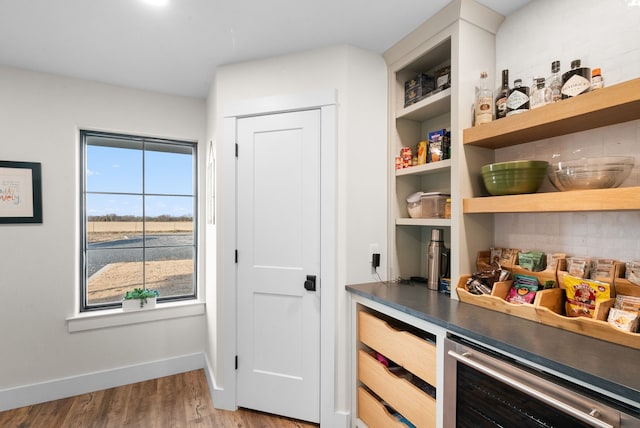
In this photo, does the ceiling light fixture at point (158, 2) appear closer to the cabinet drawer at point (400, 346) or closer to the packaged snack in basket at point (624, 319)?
the cabinet drawer at point (400, 346)

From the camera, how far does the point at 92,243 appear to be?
8.74 feet

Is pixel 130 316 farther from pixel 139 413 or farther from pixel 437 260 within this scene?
pixel 437 260

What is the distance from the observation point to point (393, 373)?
1.70 m

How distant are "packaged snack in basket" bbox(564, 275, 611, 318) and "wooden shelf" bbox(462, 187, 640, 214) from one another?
0.98 feet

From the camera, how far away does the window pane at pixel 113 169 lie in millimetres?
2667

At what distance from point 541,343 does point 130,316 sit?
2.83 meters

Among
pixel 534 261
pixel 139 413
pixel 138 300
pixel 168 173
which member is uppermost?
pixel 168 173

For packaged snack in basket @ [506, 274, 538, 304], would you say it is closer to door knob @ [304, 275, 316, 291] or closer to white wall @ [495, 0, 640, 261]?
white wall @ [495, 0, 640, 261]

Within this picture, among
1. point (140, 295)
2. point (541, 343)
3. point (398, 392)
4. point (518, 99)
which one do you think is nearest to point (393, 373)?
point (398, 392)

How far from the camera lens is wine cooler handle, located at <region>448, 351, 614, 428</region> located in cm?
89

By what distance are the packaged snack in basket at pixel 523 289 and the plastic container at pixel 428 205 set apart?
0.56 meters

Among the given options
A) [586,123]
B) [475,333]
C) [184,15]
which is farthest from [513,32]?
[184,15]

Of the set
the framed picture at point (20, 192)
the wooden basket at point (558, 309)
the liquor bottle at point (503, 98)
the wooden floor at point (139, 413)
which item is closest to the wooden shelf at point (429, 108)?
the liquor bottle at point (503, 98)

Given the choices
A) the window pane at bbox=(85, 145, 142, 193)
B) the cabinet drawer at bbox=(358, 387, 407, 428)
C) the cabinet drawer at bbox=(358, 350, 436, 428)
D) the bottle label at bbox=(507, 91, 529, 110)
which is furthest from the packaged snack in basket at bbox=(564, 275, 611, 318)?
the window pane at bbox=(85, 145, 142, 193)
